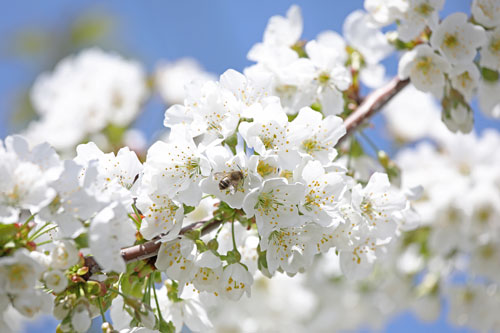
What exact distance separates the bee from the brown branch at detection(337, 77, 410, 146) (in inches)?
22.6

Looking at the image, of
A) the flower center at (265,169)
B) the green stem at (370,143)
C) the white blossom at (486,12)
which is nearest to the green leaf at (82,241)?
the flower center at (265,169)

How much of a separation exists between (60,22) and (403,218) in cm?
480

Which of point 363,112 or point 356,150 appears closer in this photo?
point 363,112

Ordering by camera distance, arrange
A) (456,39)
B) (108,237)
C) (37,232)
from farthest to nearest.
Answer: (456,39)
(37,232)
(108,237)

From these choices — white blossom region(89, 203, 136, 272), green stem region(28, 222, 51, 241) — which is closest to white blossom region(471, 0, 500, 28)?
white blossom region(89, 203, 136, 272)

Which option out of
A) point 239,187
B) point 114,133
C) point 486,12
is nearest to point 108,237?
point 239,187

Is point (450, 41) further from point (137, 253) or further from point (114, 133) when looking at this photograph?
point (114, 133)

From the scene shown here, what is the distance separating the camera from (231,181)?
1218 mm

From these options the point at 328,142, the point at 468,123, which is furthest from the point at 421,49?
the point at 328,142

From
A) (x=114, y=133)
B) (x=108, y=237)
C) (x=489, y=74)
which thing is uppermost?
(x=114, y=133)

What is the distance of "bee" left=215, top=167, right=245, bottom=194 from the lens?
1.22 meters

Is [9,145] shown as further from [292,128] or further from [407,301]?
[407,301]

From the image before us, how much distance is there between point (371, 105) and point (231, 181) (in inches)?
28.9

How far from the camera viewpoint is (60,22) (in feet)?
18.0
